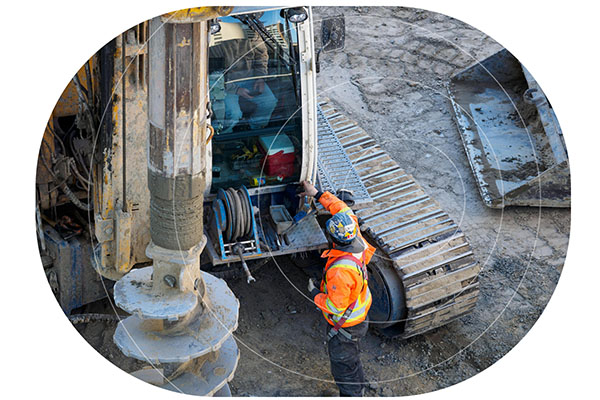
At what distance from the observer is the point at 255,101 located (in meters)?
6.86

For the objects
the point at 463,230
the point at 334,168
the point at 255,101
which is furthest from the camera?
the point at 463,230

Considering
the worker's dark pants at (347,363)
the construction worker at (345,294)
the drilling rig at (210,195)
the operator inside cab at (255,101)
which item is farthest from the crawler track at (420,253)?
the operator inside cab at (255,101)

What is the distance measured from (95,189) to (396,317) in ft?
8.36

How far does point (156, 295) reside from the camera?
5.44 meters

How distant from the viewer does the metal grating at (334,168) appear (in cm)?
730

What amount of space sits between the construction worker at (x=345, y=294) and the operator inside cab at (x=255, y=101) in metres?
0.62

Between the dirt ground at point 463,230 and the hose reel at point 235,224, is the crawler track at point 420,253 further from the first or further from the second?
the hose reel at point 235,224

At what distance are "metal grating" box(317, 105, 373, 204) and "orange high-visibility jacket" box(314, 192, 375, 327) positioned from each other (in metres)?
0.80

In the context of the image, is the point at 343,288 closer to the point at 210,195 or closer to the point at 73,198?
the point at 210,195

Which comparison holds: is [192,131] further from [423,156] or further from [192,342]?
[423,156]

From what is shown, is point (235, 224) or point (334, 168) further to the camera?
point (334, 168)

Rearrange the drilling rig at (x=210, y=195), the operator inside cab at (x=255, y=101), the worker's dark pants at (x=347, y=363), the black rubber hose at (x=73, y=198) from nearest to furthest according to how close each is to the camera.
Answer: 1. the drilling rig at (x=210, y=195)
2. the worker's dark pants at (x=347, y=363)
3. the black rubber hose at (x=73, y=198)
4. the operator inside cab at (x=255, y=101)

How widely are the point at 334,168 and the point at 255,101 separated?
3.70ft

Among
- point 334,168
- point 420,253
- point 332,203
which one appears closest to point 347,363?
point 420,253
